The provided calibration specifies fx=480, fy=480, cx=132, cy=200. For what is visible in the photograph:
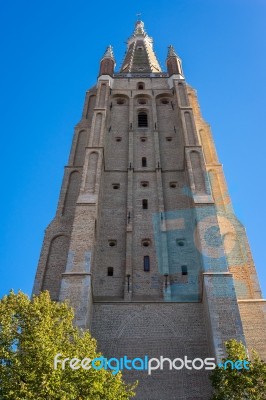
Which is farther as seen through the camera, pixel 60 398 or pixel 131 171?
pixel 131 171

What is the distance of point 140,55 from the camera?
47.8 metres

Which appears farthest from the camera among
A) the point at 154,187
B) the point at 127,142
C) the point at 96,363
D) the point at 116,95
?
the point at 116,95

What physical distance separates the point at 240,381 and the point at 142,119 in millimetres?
22405

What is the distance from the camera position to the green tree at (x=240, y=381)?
1298cm

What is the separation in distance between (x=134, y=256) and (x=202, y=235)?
3.58 metres

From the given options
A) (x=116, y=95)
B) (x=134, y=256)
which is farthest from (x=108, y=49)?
(x=134, y=256)

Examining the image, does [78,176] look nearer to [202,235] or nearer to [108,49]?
[202,235]

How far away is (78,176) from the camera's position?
1083 inches

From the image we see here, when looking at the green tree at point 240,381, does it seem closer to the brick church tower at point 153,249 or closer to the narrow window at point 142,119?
the brick church tower at point 153,249

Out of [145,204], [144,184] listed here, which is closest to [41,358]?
[145,204]

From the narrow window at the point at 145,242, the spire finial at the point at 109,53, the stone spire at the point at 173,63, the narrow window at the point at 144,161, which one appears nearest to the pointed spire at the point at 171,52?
the stone spire at the point at 173,63

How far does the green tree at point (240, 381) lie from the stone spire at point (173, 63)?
27.1 meters

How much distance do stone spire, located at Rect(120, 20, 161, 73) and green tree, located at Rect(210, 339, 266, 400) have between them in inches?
1216

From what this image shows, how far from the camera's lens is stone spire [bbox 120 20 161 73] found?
43.2m
